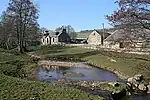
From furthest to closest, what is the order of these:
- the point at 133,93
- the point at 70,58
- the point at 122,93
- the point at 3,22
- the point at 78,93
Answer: the point at 3,22
the point at 70,58
the point at 133,93
the point at 122,93
the point at 78,93

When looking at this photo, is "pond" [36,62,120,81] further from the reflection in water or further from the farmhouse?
the farmhouse

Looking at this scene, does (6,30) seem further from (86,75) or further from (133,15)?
(133,15)

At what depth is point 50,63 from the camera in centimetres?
5388

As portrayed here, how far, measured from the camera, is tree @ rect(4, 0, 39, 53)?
69.1 meters

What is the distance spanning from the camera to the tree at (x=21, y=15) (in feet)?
227

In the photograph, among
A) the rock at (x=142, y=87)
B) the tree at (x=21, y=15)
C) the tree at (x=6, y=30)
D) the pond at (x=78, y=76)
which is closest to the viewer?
the rock at (x=142, y=87)

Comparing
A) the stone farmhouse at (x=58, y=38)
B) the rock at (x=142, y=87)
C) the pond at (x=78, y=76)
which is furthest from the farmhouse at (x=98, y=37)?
the rock at (x=142, y=87)

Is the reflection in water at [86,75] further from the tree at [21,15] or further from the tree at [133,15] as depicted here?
the tree at [21,15]

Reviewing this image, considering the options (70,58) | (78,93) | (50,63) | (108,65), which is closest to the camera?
(78,93)

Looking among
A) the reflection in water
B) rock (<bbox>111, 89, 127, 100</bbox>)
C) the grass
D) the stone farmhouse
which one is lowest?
the reflection in water

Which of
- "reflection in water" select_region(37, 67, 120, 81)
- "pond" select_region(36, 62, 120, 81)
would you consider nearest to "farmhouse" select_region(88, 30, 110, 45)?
"reflection in water" select_region(37, 67, 120, 81)

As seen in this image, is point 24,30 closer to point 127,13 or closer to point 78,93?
point 127,13

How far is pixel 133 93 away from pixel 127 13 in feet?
24.0

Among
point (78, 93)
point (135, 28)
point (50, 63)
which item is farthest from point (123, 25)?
point (50, 63)
